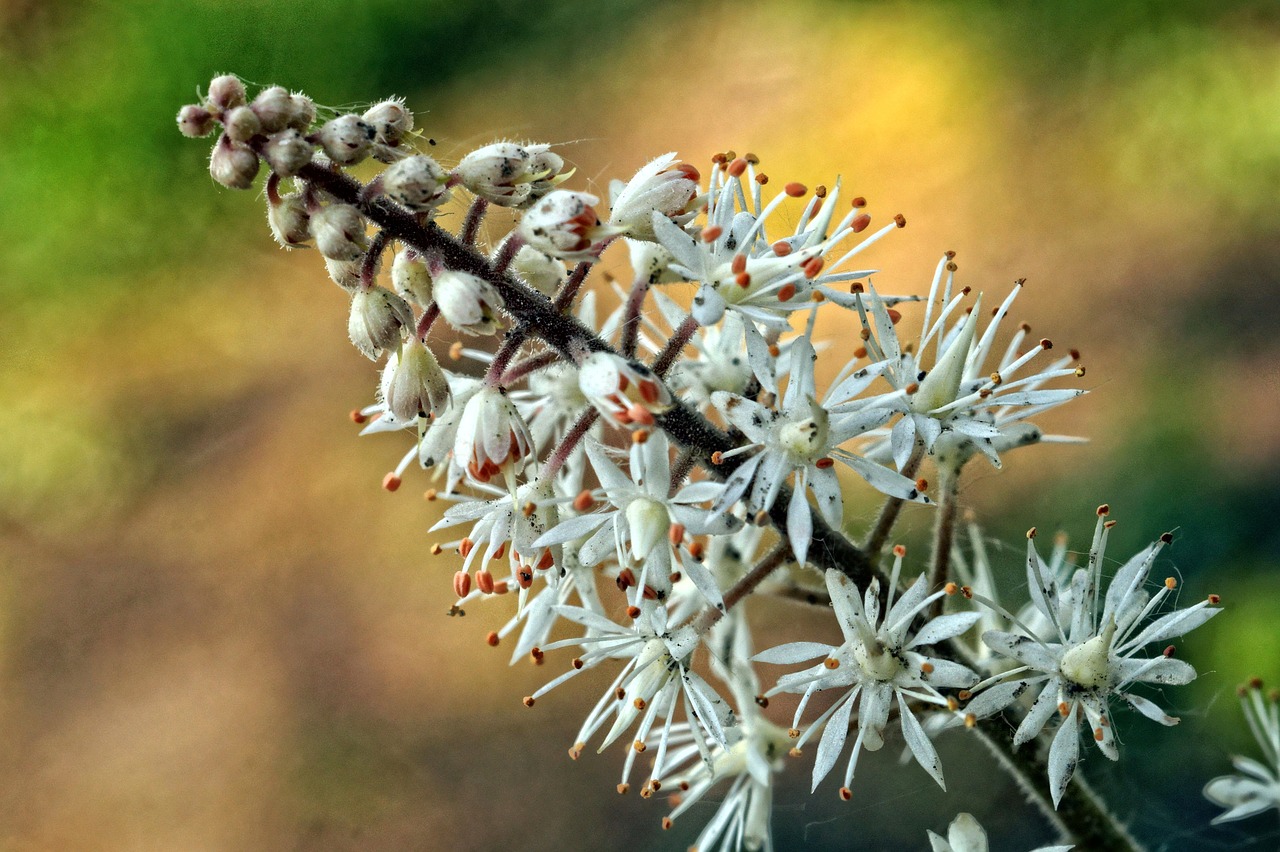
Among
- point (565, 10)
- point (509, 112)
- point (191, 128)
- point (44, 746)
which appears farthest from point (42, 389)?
point (191, 128)

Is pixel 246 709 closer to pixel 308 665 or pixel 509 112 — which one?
pixel 308 665

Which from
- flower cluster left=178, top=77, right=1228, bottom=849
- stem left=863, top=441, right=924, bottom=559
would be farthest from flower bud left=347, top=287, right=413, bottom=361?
stem left=863, top=441, right=924, bottom=559

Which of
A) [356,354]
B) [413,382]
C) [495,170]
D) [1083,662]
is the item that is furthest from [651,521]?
[356,354]

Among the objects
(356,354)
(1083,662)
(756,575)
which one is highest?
(356,354)

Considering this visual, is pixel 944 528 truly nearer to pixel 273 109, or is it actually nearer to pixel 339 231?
pixel 339 231

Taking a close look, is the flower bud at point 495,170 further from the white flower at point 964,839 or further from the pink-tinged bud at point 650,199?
the white flower at point 964,839

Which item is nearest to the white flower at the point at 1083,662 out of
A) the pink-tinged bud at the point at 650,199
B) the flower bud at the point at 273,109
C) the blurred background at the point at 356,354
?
the pink-tinged bud at the point at 650,199

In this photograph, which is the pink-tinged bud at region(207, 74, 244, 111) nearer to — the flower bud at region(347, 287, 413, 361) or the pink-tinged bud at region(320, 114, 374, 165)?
the pink-tinged bud at region(320, 114, 374, 165)
